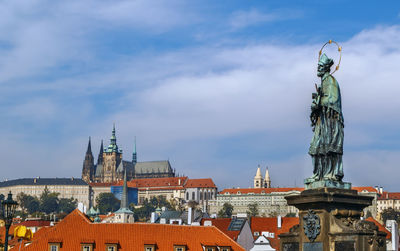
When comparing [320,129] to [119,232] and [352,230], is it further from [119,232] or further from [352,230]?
[119,232]

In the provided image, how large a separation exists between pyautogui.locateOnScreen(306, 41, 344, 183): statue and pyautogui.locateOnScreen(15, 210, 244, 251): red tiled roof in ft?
92.9

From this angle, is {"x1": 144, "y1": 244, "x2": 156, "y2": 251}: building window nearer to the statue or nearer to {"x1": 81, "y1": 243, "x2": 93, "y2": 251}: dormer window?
{"x1": 81, "y1": 243, "x2": 93, "y2": 251}: dormer window

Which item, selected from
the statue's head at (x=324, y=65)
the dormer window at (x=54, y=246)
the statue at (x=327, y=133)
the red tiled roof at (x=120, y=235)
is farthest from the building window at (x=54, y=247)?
the statue's head at (x=324, y=65)

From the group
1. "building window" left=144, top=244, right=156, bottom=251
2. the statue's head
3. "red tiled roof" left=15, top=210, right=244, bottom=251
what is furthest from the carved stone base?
"red tiled roof" left=15, top=210, right=244, bottom=251

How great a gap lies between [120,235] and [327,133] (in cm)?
2935

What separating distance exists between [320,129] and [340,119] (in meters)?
0.52

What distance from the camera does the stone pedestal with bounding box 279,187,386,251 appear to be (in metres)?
14.7

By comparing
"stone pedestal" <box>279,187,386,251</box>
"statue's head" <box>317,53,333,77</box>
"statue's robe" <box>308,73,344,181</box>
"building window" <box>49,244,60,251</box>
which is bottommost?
"building window" <box>49,244,60,251</box>

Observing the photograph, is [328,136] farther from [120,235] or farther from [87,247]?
[120,235]

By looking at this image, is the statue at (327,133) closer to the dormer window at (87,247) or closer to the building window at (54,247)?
the dormer window at (87,247)

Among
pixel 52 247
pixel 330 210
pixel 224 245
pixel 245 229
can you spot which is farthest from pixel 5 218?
pixel 245 229

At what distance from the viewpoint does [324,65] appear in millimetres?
16688

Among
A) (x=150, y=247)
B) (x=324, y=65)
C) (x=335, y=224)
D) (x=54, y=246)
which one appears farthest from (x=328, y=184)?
(x=54, y=246)

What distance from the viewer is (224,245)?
45125mm
